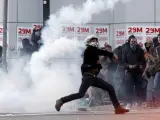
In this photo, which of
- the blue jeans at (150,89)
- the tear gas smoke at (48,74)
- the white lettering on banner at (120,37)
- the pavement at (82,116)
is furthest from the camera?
the white lettering on banner at (120,37)

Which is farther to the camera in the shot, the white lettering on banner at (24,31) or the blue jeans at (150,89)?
the white lettering on banner at (24,31)

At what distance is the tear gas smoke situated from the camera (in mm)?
14906

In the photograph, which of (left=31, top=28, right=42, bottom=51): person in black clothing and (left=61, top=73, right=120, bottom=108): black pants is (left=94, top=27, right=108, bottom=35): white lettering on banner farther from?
(left=61, top=73, right=120, bottom=108): black pants

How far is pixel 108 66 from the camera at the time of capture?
16516mm

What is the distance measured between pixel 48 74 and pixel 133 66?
2347 mm

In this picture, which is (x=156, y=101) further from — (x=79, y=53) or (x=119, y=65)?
(x=79, y=53)

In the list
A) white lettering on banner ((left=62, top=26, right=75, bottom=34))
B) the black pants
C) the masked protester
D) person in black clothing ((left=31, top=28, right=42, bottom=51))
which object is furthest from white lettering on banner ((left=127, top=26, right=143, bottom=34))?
the black pants

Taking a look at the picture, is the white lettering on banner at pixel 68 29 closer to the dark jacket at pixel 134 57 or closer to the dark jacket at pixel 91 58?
the dark jacket at pixel 134 57

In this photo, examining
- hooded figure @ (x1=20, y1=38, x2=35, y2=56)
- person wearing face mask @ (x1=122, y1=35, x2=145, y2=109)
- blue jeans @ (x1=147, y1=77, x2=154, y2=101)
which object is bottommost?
blue jeans @ (x1=147, y1=77, x2=154, y2=101)

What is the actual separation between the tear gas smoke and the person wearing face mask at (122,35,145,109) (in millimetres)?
1366

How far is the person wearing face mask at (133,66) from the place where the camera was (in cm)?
1559

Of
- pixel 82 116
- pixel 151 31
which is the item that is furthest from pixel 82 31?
pixel 82 116

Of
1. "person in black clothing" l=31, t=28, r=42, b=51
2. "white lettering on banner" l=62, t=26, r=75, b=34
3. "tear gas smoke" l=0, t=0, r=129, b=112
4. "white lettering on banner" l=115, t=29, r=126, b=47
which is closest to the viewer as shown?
"tear gas smoke" l=0, t=0, r=129, b=112

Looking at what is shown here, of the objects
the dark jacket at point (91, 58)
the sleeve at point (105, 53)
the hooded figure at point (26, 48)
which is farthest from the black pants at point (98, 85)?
the hooded figure at point (26, 48)
